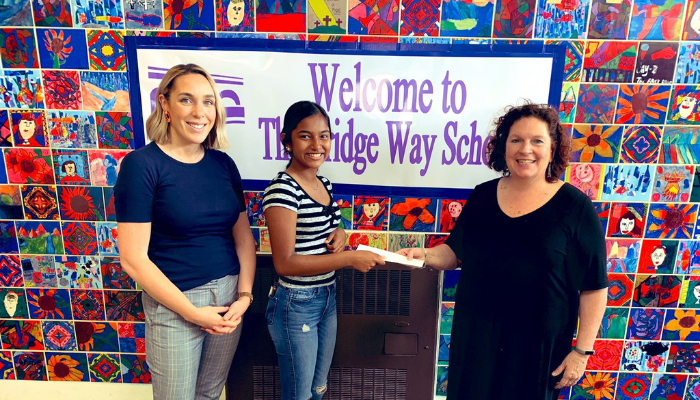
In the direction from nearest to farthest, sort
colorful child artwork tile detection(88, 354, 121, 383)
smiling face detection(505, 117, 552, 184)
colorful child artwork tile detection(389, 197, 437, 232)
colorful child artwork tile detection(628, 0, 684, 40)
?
smiling face detection(505, 117, 552, 184) < colorful child artwork tile detection(628, 0, 684, 40) < colorful child artwork tile detection(389, 197, 437, 232) < colorful child artwork tile detection(88, 354, 121, 383)

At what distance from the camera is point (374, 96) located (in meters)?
1.69

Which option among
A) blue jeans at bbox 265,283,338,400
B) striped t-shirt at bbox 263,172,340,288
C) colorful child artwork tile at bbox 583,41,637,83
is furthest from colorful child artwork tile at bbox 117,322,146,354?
colorful child artwork tile at bbox 583,41,637,83

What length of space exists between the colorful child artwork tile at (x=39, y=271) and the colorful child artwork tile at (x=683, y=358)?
2.94 metres

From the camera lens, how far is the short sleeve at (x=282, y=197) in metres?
1.21

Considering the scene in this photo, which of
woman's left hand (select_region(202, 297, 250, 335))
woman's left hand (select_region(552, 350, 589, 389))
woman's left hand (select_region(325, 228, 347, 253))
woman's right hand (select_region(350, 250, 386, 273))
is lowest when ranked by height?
woman's left hand (select_region(552, 350, 589, 389))

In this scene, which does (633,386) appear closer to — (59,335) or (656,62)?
(656,62)

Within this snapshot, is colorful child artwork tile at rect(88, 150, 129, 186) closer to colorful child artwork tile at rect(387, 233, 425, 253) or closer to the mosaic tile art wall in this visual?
the mosaic tile art wall

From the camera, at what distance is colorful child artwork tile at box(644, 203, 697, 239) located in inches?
68.6

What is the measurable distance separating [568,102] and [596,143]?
0.71 feet

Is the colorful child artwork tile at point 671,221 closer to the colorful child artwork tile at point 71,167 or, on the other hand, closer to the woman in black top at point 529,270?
the woman in black top at point 529,270

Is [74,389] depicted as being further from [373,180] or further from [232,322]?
[373,180]

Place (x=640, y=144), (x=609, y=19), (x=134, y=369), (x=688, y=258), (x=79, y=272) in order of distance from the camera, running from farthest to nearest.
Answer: (x=134, y=369), (x=79, y=272), (x=688, y=258), (x=640, y=144), (x=609, y=19)

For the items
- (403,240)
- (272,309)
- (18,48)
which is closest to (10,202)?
(18,48)

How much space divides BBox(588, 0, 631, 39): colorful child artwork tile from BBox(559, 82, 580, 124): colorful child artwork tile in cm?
20
